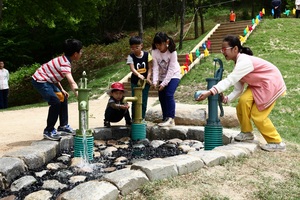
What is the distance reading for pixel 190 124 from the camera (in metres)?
6.00

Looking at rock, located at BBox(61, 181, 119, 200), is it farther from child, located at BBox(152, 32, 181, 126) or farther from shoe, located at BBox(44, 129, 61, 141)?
child, located at BBox(152, 32, 181, 126)

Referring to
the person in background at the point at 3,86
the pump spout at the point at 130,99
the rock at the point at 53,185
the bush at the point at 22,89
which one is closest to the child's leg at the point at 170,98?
the pump spout at the point at 130,99

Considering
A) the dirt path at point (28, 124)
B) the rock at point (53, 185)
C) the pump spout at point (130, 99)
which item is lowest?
the rock at point (53, 185)

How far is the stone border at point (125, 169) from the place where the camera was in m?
2.88

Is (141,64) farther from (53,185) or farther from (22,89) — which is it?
(22,89)

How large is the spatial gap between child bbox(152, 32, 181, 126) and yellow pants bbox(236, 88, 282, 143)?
135 centimetres

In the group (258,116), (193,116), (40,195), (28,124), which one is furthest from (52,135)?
(28,124)

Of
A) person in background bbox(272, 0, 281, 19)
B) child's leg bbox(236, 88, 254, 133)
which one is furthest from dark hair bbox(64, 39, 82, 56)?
person in background bbox(272, 0, 281, 19)

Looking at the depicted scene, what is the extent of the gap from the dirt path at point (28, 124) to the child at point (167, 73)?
1485 millimetres

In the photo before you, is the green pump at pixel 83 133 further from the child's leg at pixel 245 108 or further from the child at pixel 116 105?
the child's leg at pixel 245 108

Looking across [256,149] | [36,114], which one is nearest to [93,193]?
[256,149]

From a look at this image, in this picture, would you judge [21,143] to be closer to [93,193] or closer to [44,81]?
[44,81]

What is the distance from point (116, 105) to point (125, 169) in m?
2.14

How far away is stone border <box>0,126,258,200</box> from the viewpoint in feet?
9.46
